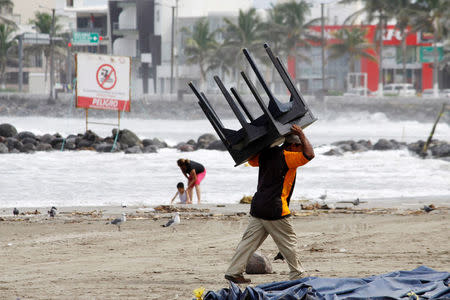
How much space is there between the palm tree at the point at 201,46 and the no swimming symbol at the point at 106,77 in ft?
Answer: 192

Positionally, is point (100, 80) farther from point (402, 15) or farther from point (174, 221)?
point (402, 15)

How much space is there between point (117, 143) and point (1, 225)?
23.0m

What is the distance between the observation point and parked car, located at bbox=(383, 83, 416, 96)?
7275 cm

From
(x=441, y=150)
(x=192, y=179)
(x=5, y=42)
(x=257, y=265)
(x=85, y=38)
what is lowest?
(x=441, y=150)

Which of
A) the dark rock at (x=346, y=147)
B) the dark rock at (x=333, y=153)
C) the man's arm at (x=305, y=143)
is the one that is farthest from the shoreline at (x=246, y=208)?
the dark rock at (x=346, y=147)

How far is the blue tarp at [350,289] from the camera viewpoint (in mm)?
6391

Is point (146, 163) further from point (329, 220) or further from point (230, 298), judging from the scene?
point (230, 298)

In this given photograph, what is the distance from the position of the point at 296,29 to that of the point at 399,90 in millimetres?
16494

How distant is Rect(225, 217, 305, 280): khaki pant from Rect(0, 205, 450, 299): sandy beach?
0.43 m

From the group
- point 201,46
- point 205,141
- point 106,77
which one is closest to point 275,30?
point 201,46

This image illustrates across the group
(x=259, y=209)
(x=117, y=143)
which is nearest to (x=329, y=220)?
(x=259, y=209)

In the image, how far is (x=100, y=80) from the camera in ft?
103

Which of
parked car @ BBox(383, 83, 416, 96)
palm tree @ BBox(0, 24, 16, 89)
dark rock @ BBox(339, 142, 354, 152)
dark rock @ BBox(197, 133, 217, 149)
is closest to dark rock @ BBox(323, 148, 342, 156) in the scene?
dark rock @ BBox(339, 142, 354, 152)

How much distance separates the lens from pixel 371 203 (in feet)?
55.2
